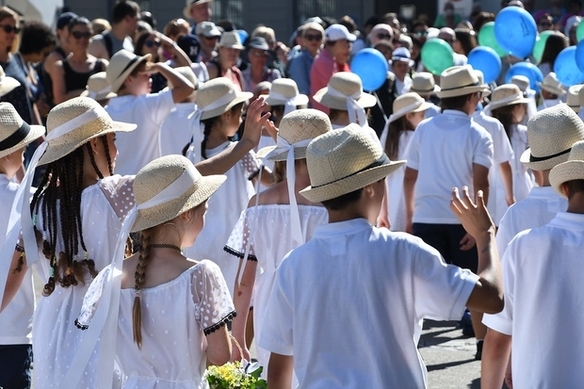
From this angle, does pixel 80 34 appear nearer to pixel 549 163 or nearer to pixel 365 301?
pixel 549 163

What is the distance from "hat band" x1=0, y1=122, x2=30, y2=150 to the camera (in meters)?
5.27

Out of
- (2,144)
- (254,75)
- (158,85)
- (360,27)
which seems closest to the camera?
(2,144)

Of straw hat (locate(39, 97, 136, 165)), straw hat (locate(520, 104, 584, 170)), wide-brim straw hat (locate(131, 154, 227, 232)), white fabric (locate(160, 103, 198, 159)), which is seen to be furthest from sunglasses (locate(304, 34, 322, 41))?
wide-brim straw hat (locate(131, 154, 227, 232))

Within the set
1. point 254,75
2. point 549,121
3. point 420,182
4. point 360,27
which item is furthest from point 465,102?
point 360,27

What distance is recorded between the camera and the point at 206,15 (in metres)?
14.7

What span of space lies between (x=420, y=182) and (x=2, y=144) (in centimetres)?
374

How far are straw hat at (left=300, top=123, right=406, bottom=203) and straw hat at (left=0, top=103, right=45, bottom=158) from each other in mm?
2065

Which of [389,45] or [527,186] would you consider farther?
[389,45]

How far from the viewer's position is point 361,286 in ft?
11.6

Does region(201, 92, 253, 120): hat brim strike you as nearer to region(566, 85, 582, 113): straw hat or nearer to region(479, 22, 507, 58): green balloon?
region(566, 85, 582, 113): straw hat

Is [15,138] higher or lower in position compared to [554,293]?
higher

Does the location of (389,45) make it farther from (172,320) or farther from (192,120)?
(172,320)

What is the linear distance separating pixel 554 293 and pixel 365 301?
79 cm

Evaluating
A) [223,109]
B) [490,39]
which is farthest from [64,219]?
[490,39]
